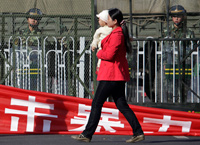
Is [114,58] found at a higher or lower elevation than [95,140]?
higher

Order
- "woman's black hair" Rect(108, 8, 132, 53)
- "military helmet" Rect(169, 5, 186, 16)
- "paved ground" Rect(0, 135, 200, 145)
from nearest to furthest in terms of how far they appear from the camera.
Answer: "woman's black hair" Rect(108, 8, 132, 53) → "paved ground" Rect(0, 135, 200, 145) → "military helmet" Rect(169, 5, 186, 16)

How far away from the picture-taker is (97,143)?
22.8 feet

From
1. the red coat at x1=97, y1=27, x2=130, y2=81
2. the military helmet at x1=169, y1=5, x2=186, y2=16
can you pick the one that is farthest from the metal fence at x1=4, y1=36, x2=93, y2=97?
the military helmet at x1=169, y1=5, x2=186, y2=16

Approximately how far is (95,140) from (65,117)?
80 centimetres

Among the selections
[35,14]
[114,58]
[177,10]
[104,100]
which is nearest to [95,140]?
[104,100]

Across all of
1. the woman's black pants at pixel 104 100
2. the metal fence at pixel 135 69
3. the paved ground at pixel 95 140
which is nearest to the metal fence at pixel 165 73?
the metal fence at pixel 135 69

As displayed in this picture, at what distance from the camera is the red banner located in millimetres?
7734

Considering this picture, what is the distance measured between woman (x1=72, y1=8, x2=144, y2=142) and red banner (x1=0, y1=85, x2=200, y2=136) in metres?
1.05

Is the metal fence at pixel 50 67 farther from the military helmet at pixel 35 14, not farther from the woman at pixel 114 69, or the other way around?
the woman at pixel 114 69

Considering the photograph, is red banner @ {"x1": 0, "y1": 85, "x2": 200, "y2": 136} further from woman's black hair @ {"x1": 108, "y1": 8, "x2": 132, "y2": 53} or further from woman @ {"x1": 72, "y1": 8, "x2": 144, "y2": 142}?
woman's black hair @ {"x1": 108, "y1": 8, "x2": 132, "y2": 53}

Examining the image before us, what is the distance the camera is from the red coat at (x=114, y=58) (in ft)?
21.6

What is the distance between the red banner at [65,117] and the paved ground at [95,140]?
192 mm

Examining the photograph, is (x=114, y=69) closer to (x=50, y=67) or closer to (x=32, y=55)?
(x=50, y=67)

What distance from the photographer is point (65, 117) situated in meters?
7.87
